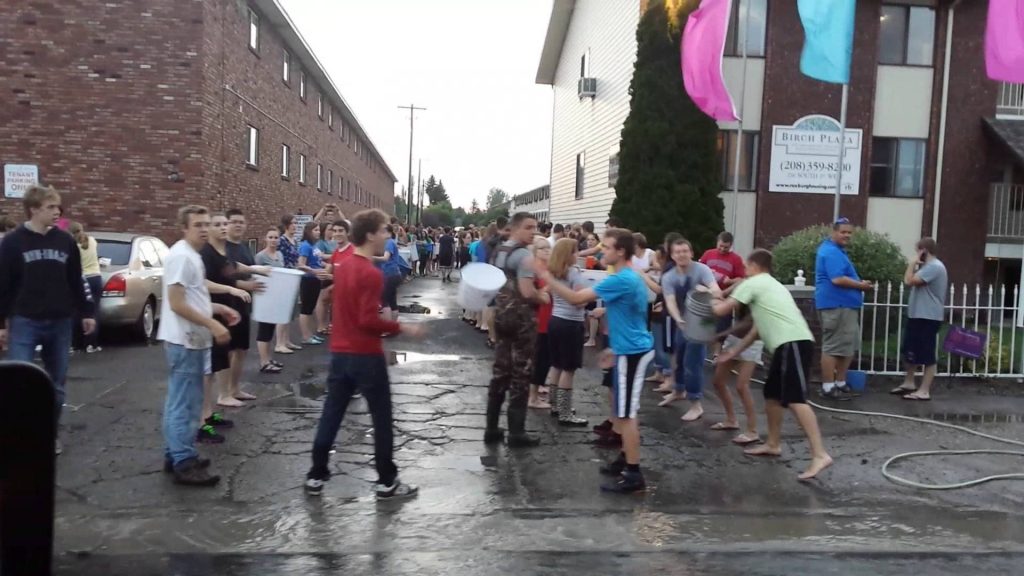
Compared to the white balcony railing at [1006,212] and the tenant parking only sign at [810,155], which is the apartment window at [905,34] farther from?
the white balcony railing at [1006,212]

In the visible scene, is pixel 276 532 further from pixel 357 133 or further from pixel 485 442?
pixel 357 133

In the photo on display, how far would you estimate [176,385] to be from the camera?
18.2ft

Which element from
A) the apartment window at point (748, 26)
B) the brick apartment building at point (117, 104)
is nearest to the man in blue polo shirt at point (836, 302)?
the apartment window at point (748, 26)

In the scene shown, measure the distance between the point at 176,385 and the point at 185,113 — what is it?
40.2ft

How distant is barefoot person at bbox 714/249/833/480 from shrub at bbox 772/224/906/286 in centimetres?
614

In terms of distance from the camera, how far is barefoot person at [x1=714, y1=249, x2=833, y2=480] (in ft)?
20.3

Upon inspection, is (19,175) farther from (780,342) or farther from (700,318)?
(780,342)

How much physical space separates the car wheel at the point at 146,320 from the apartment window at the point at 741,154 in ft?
36.8

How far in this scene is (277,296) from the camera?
6.92 m

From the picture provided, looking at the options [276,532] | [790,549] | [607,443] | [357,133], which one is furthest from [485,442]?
[357,133]

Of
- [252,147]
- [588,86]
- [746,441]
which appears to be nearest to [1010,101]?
[588,86]

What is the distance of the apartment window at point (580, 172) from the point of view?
989 inches

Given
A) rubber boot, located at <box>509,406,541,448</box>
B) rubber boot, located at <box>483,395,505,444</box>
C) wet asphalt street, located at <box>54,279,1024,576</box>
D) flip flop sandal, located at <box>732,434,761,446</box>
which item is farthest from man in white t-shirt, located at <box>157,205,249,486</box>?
flip flop sandal, located at <box>732,434,761,446</box>

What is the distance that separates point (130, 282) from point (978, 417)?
10181 mm
